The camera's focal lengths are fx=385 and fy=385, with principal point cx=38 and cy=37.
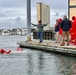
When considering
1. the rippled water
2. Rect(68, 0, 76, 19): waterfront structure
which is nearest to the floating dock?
the rippled water

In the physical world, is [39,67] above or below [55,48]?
below

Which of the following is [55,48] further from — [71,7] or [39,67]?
[71,7]

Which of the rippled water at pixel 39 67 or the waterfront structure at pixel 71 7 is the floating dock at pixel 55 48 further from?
the waterfront structure at pixel 71 7

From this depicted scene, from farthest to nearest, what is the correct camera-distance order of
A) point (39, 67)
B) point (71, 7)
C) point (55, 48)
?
point (71, 7) < point (55, 48) < point (39, 67)

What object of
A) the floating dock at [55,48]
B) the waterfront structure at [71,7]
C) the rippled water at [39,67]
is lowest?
the rippled water at [39,67]

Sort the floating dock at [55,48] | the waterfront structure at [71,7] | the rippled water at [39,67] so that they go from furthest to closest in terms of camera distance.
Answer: the waterfront structure at [71,7] < the floating dock at [55,48] < the rippled water at [39,67]

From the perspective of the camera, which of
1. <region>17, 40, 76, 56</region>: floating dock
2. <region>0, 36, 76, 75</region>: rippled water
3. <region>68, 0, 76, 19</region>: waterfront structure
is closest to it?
<region>0, 36, 76, 75</region>: rippled water

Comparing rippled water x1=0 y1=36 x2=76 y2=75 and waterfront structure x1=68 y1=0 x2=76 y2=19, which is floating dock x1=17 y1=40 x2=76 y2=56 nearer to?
rippled water x1=0 y1=36 x2=76 y2=75

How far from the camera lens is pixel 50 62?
19547mm

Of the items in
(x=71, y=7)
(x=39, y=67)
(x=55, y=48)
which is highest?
(x=71, y=7)

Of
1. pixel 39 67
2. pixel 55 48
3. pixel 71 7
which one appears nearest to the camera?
pixel 39 67

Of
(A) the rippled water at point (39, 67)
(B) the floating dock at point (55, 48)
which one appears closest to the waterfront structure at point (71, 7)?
(B) the floating dock at point (55, 48)

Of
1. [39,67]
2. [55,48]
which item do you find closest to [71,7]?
[55,48]

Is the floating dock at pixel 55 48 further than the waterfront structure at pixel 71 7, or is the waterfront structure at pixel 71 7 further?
the waterfront structure at pixel 71 7
